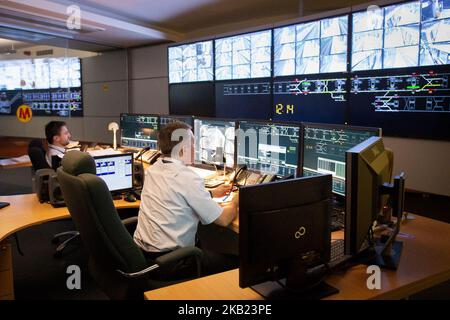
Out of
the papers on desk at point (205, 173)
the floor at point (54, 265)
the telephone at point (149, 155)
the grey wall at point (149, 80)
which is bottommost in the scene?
the floor at point (54, 265)

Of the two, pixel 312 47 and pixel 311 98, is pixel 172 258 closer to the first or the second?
pixel 311 98

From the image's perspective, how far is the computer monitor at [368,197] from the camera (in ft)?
4.38

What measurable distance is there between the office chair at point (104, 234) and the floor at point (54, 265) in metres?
1.02

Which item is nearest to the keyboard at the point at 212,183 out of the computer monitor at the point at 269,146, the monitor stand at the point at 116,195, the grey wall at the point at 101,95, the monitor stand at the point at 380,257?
the computer monitor at the point at 269,146

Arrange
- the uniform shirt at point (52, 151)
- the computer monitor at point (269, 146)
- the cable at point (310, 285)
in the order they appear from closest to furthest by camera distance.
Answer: the cable at point (310, 285), the computer monitor at point (269, 146), the uniform shirt at point (52, 151)

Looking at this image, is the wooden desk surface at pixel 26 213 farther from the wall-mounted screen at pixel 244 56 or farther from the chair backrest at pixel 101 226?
the wall-mounted screen at pixel 244 56

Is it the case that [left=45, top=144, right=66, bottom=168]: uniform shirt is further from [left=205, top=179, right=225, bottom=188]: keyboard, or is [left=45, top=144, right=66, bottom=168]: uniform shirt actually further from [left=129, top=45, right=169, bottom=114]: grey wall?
[left=129, top=45, right=169, bottom=114]: grey wall

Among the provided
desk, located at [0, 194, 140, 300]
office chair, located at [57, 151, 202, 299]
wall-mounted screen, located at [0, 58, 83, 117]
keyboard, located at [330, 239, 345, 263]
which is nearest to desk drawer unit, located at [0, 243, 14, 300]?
desk, located at [0, 194, 140, 300]

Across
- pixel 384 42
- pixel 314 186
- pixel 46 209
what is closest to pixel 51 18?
pixel 46 209

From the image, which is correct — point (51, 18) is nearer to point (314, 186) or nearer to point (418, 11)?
point (418, 11)

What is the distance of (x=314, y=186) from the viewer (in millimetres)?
1326

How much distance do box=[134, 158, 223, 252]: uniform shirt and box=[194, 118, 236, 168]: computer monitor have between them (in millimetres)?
958

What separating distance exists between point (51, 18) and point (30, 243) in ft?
8.70

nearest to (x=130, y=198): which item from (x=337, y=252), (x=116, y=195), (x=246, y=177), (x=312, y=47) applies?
(x=116, y=195)
